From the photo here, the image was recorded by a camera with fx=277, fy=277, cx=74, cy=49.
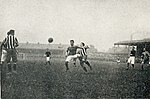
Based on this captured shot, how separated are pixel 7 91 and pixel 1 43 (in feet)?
3.40

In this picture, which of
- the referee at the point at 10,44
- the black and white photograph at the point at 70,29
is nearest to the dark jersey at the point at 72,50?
the black and white photograph at the point at 70,29

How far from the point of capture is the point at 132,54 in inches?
233

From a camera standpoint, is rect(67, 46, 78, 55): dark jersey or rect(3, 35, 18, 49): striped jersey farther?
rect(67, 46, 78, 55): dark jersey

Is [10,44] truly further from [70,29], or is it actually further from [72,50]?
[72,50]

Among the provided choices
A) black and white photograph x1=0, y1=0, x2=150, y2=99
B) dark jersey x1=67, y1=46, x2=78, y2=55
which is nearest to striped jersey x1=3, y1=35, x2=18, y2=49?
black and white photograph x1=0, y1=0, x2=150, y2=99

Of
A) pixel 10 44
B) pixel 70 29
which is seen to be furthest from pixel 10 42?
pixel 70 29

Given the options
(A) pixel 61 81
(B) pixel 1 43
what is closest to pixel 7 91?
(A) pixel 61 81

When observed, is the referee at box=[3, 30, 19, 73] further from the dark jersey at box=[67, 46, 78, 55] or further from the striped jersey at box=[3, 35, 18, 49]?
the dark jersey at box=[67, 46, 78, 55]

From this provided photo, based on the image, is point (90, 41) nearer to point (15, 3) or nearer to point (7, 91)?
point (15, 3)

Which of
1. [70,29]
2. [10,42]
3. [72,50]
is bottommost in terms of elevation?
[72,50]

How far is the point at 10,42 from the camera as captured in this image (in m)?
3.72

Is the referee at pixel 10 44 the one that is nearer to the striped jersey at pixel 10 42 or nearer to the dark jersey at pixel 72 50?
the striped jersey at pixel 10 42

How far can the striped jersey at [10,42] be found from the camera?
365 cm

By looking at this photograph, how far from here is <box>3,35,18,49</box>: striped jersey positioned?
3.65 m
